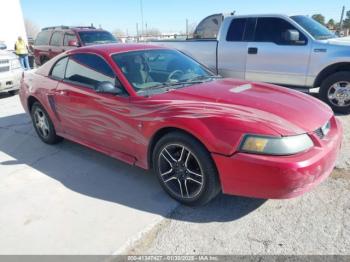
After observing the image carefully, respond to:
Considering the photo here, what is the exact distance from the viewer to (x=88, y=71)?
13.0ft

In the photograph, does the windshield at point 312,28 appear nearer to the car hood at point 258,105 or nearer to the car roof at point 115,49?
the car hood at point 258,105

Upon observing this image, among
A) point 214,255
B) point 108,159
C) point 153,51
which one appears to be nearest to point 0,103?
point 108,159

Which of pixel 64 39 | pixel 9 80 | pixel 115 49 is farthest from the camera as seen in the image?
→ pixel 64 39

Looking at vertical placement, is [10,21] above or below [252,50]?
above

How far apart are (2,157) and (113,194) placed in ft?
7.32

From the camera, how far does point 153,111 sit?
3133 mm

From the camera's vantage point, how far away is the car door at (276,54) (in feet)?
20.2

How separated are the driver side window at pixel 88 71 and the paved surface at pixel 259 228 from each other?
1.77 m

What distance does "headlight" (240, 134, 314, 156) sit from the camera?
8.30 ft

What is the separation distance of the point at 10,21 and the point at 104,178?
55.7 ft

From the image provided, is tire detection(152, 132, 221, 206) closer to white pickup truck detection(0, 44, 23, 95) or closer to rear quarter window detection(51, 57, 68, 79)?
rear quarter window detection(51, 57, 68, 79)

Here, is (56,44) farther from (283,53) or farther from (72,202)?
(72,202)

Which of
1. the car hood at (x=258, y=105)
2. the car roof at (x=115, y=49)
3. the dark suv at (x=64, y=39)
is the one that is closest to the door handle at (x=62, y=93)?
the car roof at (x=115, y=49)

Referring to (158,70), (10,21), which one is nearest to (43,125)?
(158,70)
